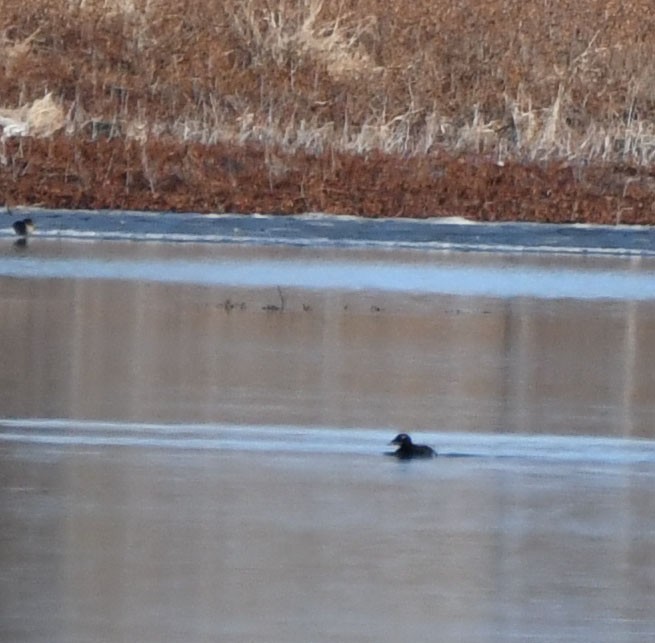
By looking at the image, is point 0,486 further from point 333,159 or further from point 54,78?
point 54,78

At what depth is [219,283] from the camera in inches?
603

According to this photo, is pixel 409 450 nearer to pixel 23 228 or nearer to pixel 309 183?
pixel 23 228

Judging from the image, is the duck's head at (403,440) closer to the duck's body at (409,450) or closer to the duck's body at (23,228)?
the duck's body at (409,450)

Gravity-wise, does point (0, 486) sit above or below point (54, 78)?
below

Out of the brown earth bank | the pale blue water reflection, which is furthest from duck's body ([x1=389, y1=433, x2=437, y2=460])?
the brown earth bank

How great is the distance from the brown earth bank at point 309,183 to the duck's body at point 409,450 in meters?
12.1

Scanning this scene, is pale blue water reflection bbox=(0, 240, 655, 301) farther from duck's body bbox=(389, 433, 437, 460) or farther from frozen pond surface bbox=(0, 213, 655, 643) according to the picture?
duck's body bbox=(389, 433, 437, 460)

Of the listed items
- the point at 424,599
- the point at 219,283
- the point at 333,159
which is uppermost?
the point at 333,159

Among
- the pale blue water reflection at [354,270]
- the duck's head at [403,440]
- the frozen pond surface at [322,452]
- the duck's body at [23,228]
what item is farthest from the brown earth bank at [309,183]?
the duck's head at [403,440]

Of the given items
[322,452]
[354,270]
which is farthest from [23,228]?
[322,452]

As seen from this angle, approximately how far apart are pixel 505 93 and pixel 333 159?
702cm

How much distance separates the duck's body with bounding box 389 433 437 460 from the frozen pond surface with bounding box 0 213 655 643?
0.11 m

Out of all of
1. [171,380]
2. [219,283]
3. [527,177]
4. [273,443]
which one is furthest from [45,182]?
[273,443]

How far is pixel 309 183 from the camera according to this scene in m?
22.0
